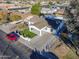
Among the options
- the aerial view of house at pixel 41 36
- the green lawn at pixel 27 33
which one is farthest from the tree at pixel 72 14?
the green lawn at pixel 27 33

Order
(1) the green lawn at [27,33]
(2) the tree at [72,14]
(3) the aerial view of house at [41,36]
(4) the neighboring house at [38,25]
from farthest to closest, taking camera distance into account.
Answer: (4) the neighboring house at [38,25] < (1) the green lawn at [27,33] < (3) the aerial view of house at [41,36] < (2) the tree at [72,14]

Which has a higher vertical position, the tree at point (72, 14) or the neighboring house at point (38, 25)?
the tree at point (72, 14)

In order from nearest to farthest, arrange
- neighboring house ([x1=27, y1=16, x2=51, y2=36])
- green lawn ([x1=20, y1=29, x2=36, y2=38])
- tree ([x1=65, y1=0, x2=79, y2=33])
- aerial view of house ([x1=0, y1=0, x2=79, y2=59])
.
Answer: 1. tree ([x1=65, y1=0, x2=79, y2=33])
2. aerial view of house ([x1=0, y1=0, x2=79, y2=59])
3. green lawn ([x1=20, y1=29, x2=36, y2=38])
4. neighboring house ([x1=27, y1=16, x2=51, y2=36])

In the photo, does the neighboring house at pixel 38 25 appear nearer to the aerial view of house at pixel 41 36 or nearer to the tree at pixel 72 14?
the aerial view of house at pixel 41 36

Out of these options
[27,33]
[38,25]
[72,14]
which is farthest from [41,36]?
[72,14]

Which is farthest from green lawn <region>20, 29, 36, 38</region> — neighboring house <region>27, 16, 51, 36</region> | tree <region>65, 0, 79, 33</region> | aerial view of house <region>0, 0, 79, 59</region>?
tree <region>65, 0, 79, 33</region>

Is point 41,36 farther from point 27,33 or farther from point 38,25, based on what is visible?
point 38,25

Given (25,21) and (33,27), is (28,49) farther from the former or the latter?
(25,21)

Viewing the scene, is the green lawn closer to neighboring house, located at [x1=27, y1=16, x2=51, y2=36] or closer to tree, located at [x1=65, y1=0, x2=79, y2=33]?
neighboring house, located at [x1=27, y1=16, x2=51, y2=36]
